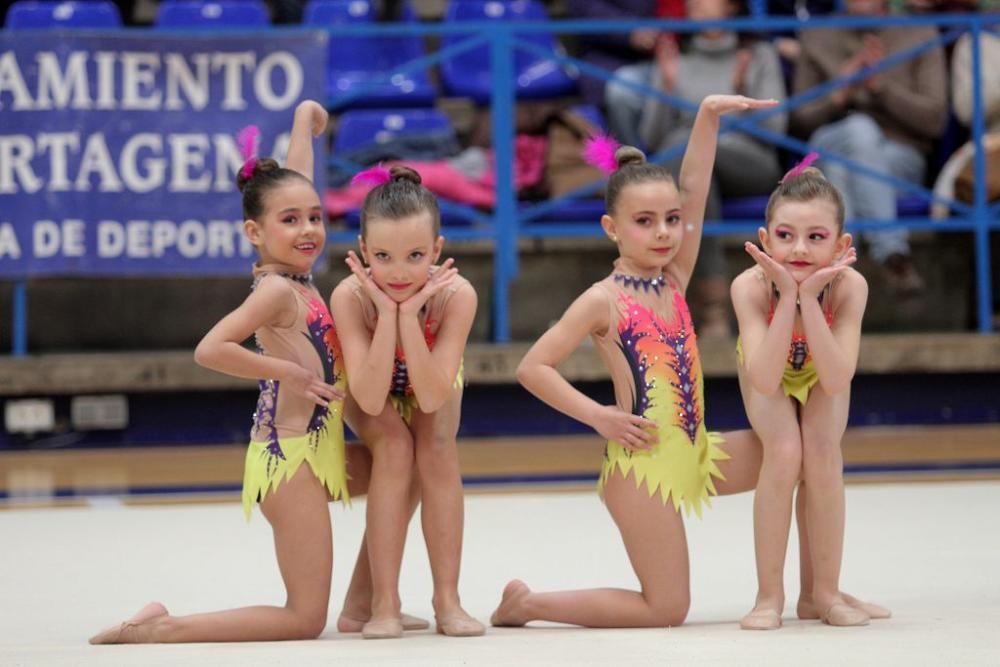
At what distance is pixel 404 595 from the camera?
353cm

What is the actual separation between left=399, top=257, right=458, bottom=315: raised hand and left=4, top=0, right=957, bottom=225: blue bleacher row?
3845mm

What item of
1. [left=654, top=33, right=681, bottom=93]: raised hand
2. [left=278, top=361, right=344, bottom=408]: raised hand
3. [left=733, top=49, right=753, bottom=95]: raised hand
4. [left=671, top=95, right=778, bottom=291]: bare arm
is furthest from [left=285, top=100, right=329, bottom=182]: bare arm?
[left=733, top=49, right=753, bottom=95]: raised hand

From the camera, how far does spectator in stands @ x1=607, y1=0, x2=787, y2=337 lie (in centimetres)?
682

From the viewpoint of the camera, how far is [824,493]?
3.08 meters

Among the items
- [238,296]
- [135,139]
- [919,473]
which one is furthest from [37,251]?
[919,473]

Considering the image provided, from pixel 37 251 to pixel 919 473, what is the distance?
3495mm

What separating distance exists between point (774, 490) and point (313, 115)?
4.35 ft

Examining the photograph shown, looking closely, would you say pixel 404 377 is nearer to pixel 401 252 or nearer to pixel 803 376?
pixel 401 252

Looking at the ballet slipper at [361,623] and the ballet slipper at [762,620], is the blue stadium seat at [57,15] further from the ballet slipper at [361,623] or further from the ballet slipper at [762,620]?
the ballet slipper at [762,620]

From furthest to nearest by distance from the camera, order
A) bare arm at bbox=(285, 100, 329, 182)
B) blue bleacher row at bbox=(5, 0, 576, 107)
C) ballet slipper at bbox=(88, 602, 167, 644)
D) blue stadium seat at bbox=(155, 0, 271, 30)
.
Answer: blue stadium seat at bbox=(155, 0, 271, 30) → blue bleacher row at bbox=(5, 0, 576, 107) → bare arm at bbox=(285, 100, 329, 182) → ballet slipper at bbox=(88, 602, 167, 644)

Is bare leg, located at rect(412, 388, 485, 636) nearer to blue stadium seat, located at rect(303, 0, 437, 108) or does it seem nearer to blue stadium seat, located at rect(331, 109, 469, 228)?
blue stadium seat, located at rect(331, 109, 469, 228)

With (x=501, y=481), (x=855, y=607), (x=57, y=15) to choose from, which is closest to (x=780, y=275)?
(x=855, y=607)

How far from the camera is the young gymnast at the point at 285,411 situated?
2996mm

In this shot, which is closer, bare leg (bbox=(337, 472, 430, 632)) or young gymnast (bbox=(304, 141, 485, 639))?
young gymnast (bbox=(304, 141, 485, 639))
